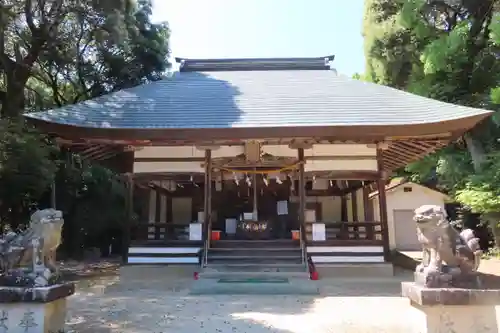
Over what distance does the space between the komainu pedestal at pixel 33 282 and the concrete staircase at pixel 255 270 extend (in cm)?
300

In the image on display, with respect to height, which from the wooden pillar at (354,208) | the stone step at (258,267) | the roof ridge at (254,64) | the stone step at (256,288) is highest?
the roof ridge at (254,64)

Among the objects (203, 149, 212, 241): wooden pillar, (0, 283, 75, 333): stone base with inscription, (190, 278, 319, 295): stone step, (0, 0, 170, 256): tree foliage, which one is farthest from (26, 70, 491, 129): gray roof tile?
(0, 283, 75, 333): stone base with inscription

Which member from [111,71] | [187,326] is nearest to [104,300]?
[187,326]

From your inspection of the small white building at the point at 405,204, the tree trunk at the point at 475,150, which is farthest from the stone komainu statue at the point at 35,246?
the small white building at the point at 405,204

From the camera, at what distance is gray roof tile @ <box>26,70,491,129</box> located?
822 cm

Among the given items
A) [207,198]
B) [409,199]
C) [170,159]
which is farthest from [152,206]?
[409,199]

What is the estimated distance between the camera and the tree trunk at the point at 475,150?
1048 cm

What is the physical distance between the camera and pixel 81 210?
1393 cm

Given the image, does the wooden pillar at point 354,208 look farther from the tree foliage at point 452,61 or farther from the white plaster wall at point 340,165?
the white plaster wall at point 340,165

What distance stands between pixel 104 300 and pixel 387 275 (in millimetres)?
5546

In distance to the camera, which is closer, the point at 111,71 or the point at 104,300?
the point at 104,300

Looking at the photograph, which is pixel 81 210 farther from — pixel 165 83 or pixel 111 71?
pixel 165 83

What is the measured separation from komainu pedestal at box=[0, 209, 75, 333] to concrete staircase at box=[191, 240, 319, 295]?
3.00m

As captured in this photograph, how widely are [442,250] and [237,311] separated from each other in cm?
283
